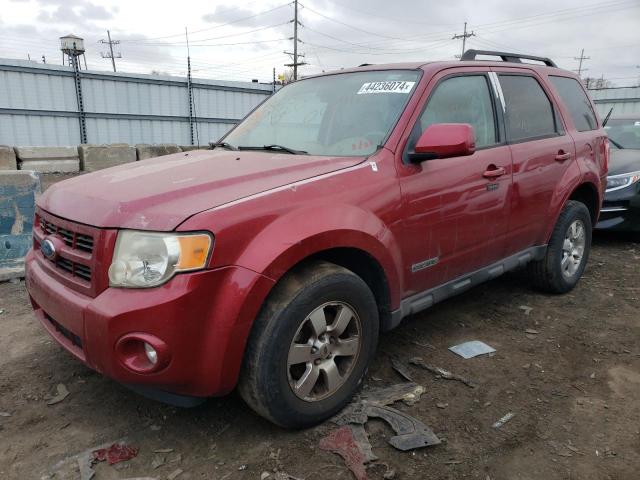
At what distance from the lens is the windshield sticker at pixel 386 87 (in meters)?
2.99

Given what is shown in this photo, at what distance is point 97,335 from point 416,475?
4.93ft

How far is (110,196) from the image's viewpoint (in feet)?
7.42

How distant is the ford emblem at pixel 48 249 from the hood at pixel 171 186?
0.49 feet

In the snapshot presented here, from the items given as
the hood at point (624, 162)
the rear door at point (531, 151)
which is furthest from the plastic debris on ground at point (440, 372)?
the hood at point (624, 162)

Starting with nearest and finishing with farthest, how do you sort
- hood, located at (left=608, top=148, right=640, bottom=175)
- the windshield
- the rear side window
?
1. the rear side window
2. hood, located at (left=608, top=148, right=640, bottom=175)
3. the windshield

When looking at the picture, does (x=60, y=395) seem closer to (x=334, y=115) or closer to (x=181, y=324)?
(x=181, y=324)

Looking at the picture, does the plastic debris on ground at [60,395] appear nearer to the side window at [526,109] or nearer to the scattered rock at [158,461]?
the scattered rock at [158,461]

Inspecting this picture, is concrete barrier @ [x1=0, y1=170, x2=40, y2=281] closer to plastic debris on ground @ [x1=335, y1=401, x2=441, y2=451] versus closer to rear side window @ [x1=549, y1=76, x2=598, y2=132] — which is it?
plastic debris on ground @ [x1=335, y1=401, x2=441, y2=451]

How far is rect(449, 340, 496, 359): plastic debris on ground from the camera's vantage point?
336 centimetres

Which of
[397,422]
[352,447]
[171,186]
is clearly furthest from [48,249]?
[397,422]

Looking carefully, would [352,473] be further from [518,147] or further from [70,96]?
[70,96]

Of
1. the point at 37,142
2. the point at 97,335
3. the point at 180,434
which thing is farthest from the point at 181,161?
the point at 37,142

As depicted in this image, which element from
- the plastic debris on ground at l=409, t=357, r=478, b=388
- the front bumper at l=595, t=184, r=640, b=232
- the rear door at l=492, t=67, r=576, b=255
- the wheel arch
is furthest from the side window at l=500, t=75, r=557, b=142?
the front bumper at l=595, t=184, r=640, b=232

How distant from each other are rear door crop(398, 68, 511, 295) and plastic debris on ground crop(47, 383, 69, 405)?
2.07 m
